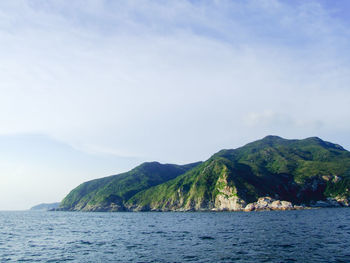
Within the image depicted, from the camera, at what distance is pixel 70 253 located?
2000 inches

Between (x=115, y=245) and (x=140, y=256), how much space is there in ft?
49.3

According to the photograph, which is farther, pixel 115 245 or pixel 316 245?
pixel 115 245

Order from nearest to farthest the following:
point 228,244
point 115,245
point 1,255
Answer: point 1,255 → point 228,244 → point 115,245

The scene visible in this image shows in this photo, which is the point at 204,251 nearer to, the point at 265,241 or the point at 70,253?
the point at 265,241

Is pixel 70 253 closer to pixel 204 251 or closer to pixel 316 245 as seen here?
pixel 204 251

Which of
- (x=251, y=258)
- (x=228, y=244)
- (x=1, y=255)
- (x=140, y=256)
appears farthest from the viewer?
(x=228, y=244)

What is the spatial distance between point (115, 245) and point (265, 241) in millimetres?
31362

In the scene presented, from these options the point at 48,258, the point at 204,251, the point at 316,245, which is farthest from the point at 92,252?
the point at 316,245

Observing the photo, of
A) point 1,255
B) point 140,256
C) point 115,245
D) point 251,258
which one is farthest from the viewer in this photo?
point 115,245

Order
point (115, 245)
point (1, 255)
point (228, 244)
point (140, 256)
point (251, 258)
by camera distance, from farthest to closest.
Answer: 1. point (115, 245)
2. point (228, 244)
3. point (1, 255)
4. point (140, 256)
5. point (251, 258)

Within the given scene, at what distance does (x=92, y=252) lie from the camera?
Result: 168ft

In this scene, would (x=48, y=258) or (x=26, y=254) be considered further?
(x=26, y=254)

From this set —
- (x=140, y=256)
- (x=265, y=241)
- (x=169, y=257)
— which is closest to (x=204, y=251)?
(x=169, y=257)

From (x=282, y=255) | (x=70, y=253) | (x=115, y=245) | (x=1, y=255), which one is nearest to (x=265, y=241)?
(x=282, y=255)
